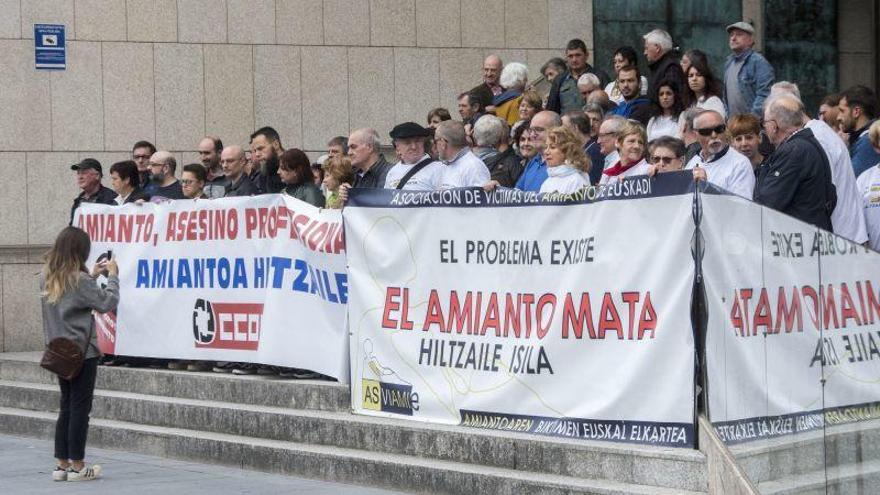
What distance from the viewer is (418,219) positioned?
10539mm

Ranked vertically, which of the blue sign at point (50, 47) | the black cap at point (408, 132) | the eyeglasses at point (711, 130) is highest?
the blue sign at point (50, 47)

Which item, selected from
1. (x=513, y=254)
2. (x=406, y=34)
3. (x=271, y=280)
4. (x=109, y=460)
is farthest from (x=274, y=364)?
(x=406, y=34)

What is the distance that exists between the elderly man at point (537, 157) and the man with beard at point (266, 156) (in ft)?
8.36

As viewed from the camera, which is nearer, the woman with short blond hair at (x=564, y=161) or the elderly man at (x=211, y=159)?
the woman with short blond hair at (x=564, y=161)

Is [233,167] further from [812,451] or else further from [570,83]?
[812,451]

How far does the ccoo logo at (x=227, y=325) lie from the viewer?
12.7 m

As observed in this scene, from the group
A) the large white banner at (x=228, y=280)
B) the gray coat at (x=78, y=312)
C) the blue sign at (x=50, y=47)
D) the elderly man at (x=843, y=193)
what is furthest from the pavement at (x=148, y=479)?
the blue sign at (x=50, y=47)

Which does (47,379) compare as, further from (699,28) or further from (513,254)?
(699,28)

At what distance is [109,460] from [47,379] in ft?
9.42

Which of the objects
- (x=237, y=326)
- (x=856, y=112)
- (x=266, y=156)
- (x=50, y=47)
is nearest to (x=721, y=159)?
(x=856, y=112)

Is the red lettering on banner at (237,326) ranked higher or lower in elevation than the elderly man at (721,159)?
lower

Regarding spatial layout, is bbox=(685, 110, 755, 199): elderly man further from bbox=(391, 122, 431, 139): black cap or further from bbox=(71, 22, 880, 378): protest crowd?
bbox=(391, 122, 431, 139): black cap

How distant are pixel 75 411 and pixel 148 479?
701 millimetres

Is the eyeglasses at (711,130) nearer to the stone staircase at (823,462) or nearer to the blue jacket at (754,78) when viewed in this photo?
the stone staircase at (823,462)
